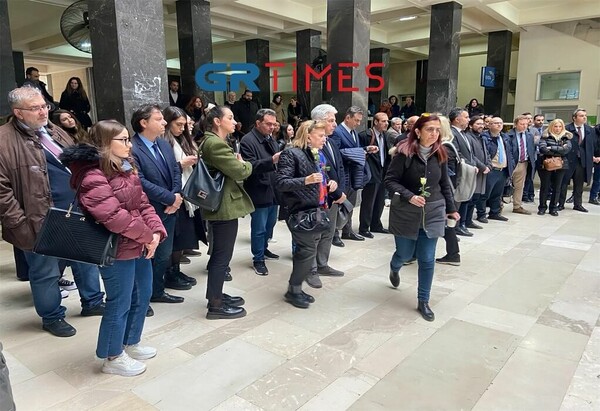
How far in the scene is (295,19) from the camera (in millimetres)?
11039

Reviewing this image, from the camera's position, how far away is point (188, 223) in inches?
148

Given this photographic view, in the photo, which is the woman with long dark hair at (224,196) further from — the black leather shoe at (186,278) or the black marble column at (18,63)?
the black marble column at (18,63)

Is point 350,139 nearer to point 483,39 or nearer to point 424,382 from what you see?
point 424,382

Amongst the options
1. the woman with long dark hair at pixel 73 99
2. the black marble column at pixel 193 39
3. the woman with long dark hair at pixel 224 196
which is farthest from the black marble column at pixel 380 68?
the woman with long dark hair at pixel 224 196

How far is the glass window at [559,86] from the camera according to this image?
12.1 m

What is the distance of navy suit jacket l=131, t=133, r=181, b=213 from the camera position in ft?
9.88

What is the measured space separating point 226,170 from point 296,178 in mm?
536

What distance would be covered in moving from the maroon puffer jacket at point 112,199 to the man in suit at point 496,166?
5.03m

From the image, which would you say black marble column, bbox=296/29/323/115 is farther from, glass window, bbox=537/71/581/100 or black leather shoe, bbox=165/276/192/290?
black leather shoe, bbox=165/276/192/290

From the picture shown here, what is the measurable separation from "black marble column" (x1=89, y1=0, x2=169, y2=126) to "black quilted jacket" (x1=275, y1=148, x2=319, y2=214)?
176 centimetres

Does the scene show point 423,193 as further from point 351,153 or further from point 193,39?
point 193,39

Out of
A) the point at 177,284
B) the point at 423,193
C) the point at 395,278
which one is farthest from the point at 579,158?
the point at 177,284

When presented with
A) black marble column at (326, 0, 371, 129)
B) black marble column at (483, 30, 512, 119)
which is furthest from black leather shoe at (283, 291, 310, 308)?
black marble column at (483, 30, 512, 119)

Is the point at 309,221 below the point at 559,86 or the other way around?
below
